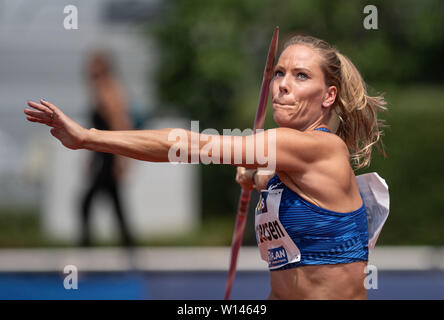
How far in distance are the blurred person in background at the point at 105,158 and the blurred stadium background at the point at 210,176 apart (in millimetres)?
602

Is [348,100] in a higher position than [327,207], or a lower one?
higher

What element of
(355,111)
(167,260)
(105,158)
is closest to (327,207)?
(355,111)

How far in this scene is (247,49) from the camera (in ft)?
44.3

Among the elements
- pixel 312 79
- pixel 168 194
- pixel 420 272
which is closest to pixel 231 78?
pixel 168 194

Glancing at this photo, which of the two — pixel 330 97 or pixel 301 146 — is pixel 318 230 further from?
pixel 330 97

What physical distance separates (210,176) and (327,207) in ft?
29.8

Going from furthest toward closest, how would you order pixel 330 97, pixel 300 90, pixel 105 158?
1. pixel 105 158
2. pixel 330 97
3. pixel 300 90

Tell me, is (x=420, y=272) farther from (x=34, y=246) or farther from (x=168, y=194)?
(x=34, y=246)

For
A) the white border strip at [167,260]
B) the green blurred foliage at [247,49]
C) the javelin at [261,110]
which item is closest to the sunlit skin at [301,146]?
the javelin at [261,110]

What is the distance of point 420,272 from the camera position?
8.18 meters

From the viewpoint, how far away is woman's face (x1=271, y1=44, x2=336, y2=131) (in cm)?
287

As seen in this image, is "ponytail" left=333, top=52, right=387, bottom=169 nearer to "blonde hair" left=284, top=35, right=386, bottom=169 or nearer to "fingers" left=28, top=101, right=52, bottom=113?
"blonde hair" left=284, top=35, right=386, bottom=169

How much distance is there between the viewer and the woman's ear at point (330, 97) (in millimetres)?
2943

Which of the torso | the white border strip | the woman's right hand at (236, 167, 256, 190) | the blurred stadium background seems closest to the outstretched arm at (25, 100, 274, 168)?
the torso
